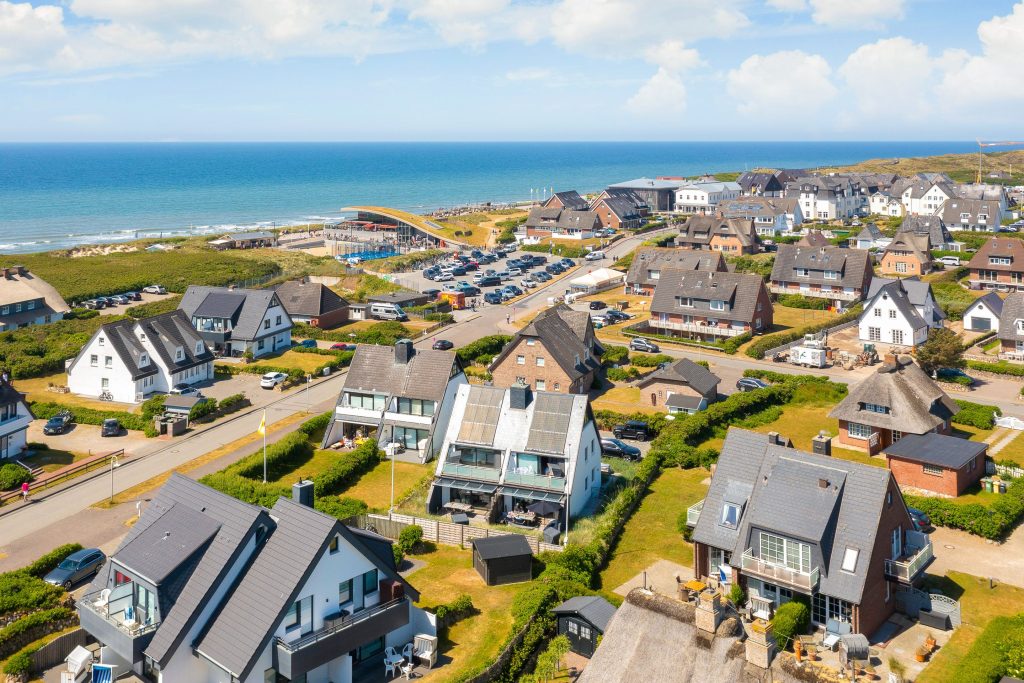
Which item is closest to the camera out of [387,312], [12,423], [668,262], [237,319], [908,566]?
[908,566]

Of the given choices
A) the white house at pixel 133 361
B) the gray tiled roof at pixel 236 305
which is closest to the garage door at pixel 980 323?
the gray tiled roof at pixel 236 305

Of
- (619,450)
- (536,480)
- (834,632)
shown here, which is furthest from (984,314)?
(834,632)

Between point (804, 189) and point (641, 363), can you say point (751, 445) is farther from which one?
point (804, 189)

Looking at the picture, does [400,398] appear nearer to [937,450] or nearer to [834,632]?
[834,632]

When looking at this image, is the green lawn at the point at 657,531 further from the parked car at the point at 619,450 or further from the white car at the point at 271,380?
the white car at the point at 271,380

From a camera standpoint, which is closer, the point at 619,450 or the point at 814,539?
the point at 814,539

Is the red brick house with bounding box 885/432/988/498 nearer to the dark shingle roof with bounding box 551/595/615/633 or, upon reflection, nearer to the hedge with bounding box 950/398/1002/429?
the hedge with bounding box 950/398/1002/429

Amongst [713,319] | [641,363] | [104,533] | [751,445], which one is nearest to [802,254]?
[713,319]
